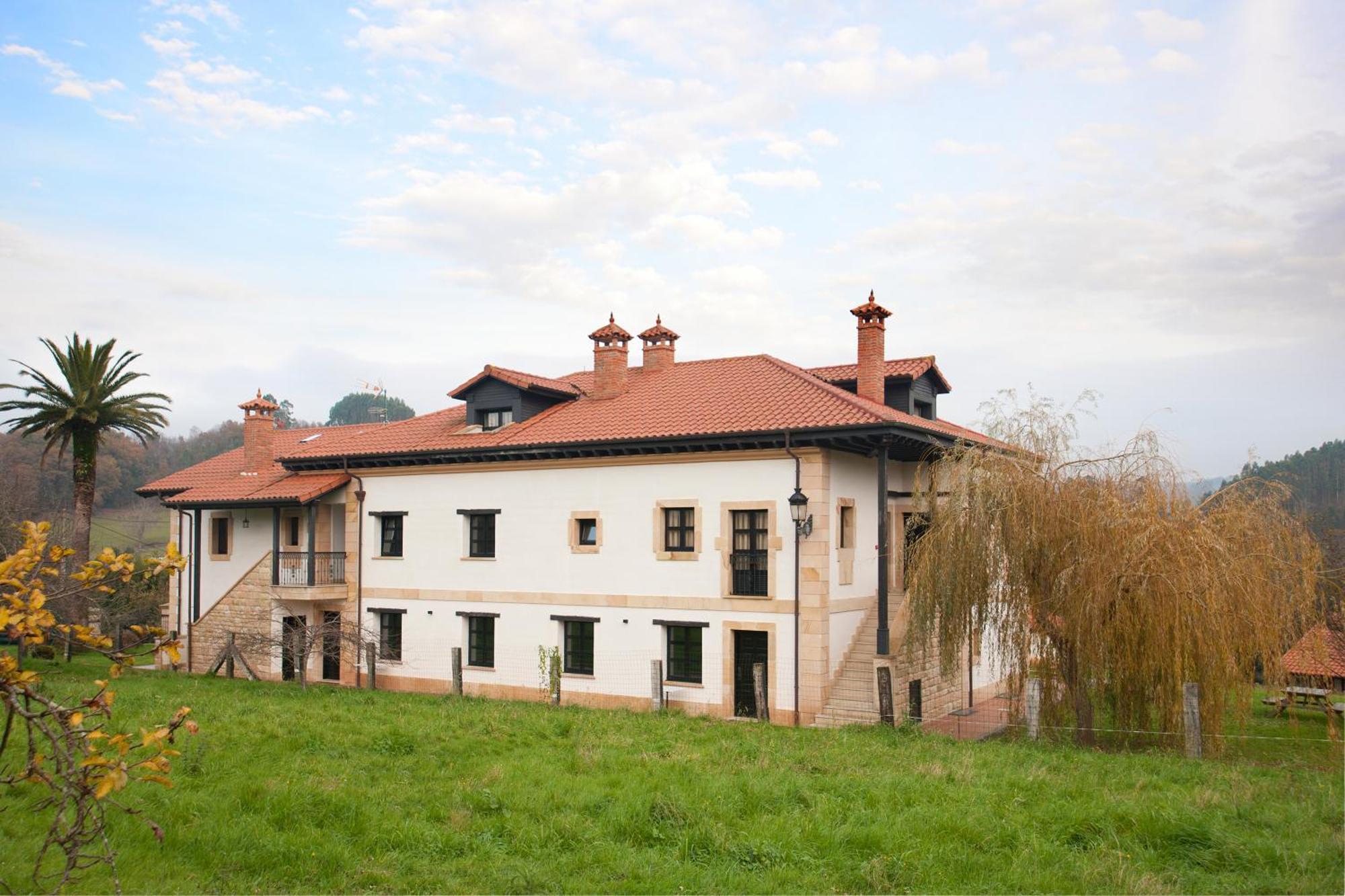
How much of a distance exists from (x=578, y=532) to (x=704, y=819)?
12.3m

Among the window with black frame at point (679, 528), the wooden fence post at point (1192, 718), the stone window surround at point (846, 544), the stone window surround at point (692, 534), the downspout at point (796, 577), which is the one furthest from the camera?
the window with black frame at point (679, 528)

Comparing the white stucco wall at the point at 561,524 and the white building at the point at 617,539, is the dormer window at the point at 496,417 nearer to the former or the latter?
the white building at the point at 617,539

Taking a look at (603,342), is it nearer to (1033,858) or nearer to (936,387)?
(936,387)

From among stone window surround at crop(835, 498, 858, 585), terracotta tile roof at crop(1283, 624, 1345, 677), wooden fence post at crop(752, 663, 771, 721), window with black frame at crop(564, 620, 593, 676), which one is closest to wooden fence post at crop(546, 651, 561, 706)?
window with black frame at crop(564, 620, 593, 676)

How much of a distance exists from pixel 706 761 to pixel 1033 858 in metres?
5.05

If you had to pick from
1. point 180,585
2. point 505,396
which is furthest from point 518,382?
point 180,585

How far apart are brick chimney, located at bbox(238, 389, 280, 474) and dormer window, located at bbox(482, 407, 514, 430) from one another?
28.7ft

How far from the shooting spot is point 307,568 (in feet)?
84.7

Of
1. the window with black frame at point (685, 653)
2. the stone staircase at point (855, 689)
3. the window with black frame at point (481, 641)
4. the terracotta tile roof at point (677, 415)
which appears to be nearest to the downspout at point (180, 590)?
the terracotta tile roof at point (677, 415)

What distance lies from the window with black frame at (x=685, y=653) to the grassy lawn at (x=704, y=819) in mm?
5681

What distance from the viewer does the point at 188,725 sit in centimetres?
A: 588

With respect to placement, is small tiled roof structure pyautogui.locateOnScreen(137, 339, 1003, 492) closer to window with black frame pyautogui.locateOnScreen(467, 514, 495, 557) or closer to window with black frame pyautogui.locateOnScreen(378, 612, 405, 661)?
window with black frame pyautogui.locateOnScreen(467, 514, 495, 557)

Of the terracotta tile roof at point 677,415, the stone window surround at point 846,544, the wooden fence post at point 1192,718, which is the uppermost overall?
the terracotta tile roof at point 677,415

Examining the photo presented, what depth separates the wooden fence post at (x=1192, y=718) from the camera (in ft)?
47.0
